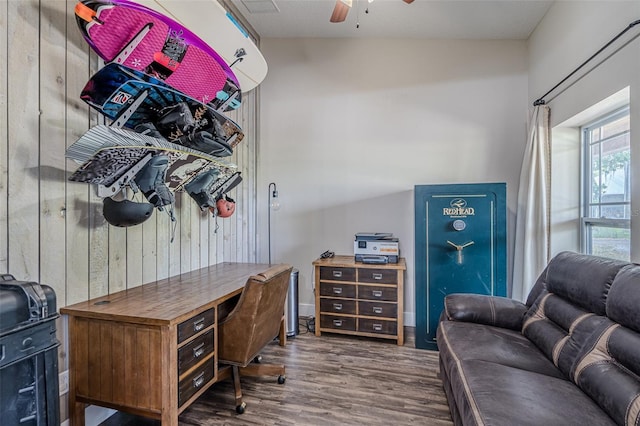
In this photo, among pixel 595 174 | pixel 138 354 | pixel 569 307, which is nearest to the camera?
pixel 138 354

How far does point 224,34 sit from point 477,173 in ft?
9.60

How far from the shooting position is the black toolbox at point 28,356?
1.04 meters

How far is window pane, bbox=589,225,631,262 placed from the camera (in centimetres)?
234

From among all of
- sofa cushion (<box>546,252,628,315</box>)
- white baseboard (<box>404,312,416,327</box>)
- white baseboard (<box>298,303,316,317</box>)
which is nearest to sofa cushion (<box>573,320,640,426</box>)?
sofa cushion (<box>546,252,628,315</box>)

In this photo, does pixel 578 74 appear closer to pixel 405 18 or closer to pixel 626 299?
pixel 405 18

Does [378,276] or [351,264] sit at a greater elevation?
[351,264]

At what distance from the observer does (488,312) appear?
7.72 ft

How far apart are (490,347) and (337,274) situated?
1.64 m

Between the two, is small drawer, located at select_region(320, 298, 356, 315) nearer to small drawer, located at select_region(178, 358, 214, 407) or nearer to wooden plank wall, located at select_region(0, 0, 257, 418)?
small drawer, located at select_region(178, 358, 214, 407)

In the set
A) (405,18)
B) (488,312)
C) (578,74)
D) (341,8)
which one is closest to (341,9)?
(341,8)

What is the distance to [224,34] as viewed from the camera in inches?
92.3

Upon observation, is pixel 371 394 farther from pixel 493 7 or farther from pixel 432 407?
pixel 493 7

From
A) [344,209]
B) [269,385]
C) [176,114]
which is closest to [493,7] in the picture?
[344,209]

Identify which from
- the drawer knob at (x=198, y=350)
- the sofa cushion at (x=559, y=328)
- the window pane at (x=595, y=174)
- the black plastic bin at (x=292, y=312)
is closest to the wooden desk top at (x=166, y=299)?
the drawer knob at (x=198, y=350)
